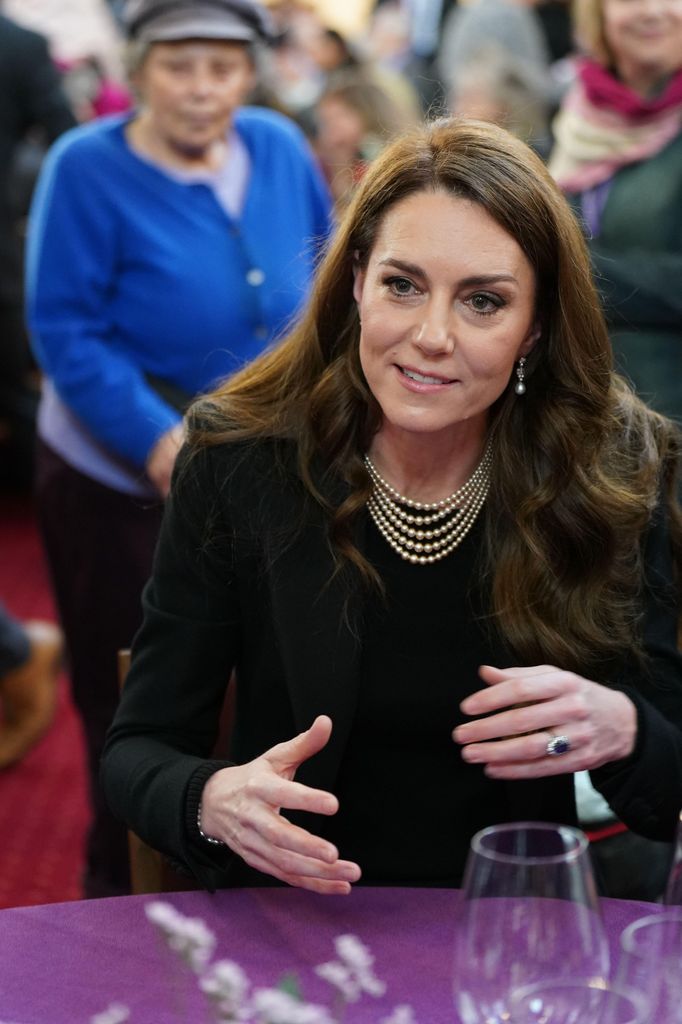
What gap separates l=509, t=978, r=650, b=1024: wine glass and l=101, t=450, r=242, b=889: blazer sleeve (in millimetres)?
626

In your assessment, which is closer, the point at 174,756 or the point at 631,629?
the point at 174,756

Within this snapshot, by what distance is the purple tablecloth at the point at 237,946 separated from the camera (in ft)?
3.75

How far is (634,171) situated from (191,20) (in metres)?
0.87

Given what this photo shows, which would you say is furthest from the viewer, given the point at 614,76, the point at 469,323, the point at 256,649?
the point at 614,76

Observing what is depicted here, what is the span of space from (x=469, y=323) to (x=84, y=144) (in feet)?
4.44

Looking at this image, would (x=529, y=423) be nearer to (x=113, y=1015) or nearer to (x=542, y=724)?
(x=542, y=724)

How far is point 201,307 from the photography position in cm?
267

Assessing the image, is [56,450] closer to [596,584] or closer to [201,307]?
[201,307]

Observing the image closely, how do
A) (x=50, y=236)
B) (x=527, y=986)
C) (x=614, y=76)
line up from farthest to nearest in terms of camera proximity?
(x=614, y=76) < (x=50, y=236) < (x=527, y=986)

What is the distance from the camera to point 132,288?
2666 mm

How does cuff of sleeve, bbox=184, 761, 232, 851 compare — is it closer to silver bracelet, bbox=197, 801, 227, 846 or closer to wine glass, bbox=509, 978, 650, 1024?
silver bracelet, bbox=197, 801, 227, 846

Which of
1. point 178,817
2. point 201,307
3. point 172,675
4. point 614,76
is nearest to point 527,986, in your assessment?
point 178,817

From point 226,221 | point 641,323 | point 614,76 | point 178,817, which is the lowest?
point 178,817

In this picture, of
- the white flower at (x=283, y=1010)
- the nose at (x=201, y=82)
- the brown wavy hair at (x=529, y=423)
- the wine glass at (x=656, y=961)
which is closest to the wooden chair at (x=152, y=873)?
the brown wavy hair at (x=529, y=423)
